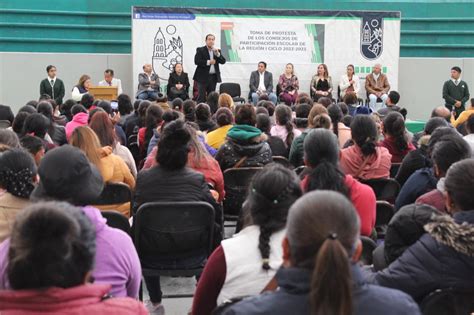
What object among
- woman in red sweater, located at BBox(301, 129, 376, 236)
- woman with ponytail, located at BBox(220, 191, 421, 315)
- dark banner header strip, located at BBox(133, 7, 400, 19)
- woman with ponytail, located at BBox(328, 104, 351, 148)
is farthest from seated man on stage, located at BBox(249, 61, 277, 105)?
woman with ponytail, located at BBox(220, 191, 421, 315)

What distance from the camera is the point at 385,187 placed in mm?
5305

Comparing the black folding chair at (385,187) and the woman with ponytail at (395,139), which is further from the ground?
the woman with ponytail at (395,139)

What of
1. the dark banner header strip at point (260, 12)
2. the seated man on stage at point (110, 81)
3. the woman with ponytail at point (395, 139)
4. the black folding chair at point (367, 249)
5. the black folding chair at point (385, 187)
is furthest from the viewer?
the dark banner header strip at point (260, 12)

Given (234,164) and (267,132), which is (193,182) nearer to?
(234,164)

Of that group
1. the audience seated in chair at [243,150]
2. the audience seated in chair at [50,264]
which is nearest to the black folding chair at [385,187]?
the audience seated in chair at [243,150]

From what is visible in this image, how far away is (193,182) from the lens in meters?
4.47

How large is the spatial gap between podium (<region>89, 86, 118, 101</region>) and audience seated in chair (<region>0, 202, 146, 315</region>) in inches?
497

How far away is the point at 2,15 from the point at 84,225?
15.1m

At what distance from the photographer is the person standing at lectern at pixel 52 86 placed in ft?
48.4

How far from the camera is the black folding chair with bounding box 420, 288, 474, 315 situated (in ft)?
9.29

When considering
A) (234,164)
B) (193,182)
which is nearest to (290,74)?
(234,164)

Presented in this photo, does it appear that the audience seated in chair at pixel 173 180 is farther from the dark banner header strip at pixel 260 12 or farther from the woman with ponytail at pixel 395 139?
the dark banner header strip at pixel 260 12

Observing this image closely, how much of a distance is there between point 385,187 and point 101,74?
11.8 m

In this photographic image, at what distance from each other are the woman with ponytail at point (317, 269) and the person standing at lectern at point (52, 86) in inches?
523
